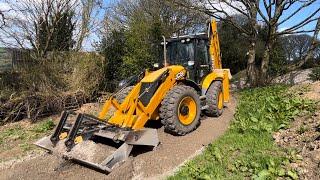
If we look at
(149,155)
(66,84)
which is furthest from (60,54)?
(149,155)

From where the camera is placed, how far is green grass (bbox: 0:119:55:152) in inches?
326

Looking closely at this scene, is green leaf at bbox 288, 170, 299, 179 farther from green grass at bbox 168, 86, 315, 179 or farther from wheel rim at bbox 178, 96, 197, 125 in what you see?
wheel rim at bbox 178, 96, 197, 125

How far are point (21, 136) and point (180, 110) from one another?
4.13 m

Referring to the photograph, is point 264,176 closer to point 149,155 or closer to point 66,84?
point 149,155

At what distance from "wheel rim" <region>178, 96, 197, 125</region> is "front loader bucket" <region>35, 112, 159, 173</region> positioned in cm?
112

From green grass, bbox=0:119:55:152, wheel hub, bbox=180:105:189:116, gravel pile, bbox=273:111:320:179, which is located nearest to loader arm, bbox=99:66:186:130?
wheel hub, bbox=180:105:189:116

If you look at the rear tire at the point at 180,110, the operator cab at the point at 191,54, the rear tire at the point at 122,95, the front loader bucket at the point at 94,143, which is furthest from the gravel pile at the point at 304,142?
the rear tire at the point at 122,95

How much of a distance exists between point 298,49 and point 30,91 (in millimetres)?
15689

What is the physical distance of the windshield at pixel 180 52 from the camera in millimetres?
9203

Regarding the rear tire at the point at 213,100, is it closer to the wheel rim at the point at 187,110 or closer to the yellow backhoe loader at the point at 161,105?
the yellow backhoe loader at the point at 161,105

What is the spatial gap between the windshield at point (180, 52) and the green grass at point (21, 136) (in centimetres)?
358

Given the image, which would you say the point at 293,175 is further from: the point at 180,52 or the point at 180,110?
the point at 180,52

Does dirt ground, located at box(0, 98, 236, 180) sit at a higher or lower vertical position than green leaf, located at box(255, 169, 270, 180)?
lower

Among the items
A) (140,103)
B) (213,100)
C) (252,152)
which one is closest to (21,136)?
(140,103)
